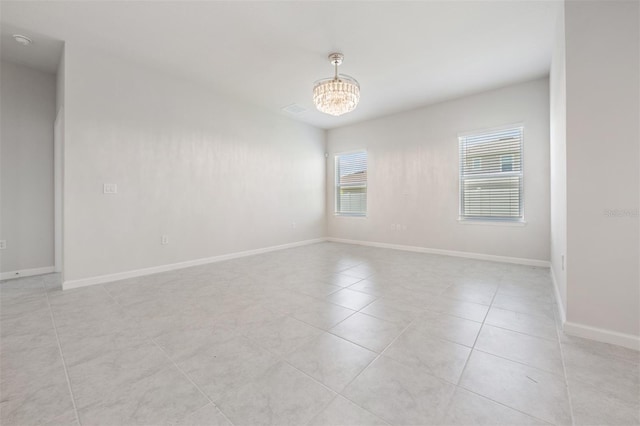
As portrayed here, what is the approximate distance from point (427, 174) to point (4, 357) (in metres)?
5.70

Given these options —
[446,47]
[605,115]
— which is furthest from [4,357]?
[446,47]

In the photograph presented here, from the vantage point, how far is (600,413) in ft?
4.08

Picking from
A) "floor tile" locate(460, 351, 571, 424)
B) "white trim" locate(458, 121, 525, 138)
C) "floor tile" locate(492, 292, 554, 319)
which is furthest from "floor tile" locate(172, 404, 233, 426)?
"white trim" locate(458, 121, 525, 138)

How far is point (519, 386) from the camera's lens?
4.68ft

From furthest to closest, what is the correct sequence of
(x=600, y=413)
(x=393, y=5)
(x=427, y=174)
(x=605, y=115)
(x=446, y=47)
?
1. (x=427, y=174)
2. (x=446, y=47)
3. (x=393, y=5)
4. (x=605, y=115)
5. (x=600, y=413)

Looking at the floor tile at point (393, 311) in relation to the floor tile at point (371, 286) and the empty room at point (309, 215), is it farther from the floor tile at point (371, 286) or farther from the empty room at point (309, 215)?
the floor tile at point (371, 286)

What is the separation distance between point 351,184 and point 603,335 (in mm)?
4991

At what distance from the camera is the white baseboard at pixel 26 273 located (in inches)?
139

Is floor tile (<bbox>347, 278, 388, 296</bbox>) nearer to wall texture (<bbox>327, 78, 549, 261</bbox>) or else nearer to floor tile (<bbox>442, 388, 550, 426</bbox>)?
floor tile (<bbox>442, 388, 550, 426</bbox>)

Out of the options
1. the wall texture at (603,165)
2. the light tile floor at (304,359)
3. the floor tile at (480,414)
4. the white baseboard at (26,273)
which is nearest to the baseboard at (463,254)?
the light tile floor at (304,359)

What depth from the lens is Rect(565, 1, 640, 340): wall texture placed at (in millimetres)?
1790

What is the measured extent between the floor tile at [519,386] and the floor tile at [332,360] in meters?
0.61

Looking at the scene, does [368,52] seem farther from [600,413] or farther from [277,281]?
[600,413]

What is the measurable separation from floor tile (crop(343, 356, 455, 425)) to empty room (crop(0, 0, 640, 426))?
2 cm
